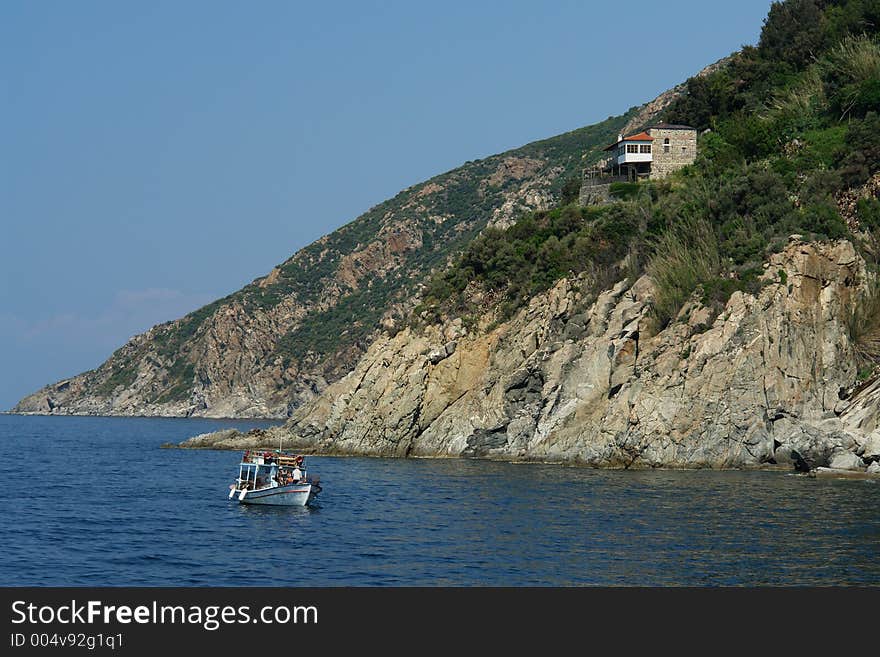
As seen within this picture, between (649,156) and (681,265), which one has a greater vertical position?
(649,156)

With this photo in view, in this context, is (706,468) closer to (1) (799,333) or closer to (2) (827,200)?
(1) (799,333)

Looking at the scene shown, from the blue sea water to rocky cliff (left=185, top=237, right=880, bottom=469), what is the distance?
11.0 feet

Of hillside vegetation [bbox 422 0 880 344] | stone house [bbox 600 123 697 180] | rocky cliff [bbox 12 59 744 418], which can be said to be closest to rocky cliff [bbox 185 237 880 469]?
hillside vegetation [bbox 422 0 880 344]

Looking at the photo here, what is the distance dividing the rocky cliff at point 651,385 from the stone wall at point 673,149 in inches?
751

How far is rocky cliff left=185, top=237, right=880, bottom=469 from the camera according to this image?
202 feet

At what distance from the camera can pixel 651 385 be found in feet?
211

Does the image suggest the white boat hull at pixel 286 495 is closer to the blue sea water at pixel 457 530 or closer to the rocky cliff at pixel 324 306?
the blue sea water at pixel 457 530

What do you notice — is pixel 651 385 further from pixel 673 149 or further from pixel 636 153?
pixel 636 153

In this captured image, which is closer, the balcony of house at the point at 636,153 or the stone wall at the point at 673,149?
the stone wall at the point at 673,149

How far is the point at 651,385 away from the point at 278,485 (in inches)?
947

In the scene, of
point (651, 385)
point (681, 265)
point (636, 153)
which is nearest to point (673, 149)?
point (636, 153)

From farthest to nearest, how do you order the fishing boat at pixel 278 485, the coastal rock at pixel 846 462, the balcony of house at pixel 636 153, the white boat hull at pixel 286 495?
the balcony of house at pixel 636 153
the coastal rock at pixel 846 462
the fishing boat at pixel 278 485
the white boat hull at pixel 286 495

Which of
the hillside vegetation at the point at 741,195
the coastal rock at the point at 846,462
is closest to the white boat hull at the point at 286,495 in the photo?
the coastal rock at the point at 846,462

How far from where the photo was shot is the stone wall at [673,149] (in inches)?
3546
